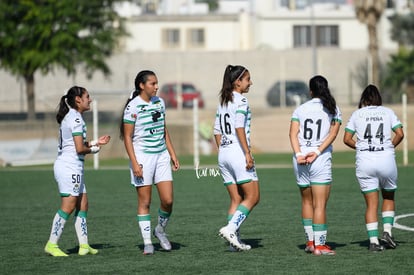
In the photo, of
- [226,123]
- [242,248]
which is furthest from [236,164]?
[242,248]

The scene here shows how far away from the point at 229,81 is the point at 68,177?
207 centimetres

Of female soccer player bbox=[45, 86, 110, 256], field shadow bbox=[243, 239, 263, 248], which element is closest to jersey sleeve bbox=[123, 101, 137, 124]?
female soccer player bbox=[45, 86, 110, 256]

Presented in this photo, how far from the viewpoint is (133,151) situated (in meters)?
12.0

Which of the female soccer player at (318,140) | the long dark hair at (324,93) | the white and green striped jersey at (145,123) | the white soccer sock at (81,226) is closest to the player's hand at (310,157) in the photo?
the female soccer player at (318,140)

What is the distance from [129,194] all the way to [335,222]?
21.7ft

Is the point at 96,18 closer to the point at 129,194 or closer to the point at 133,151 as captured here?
the point at 129,194

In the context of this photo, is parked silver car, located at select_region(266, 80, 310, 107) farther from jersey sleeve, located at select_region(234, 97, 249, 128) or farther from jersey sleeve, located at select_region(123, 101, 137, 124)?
jersey sleeve, located at select_region(123, 101, 137, 124)

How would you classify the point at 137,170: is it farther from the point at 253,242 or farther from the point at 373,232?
the point at 373,232

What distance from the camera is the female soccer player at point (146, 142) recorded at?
12008 millimetres

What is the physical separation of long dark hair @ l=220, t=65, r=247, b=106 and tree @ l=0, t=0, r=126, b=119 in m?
31.5

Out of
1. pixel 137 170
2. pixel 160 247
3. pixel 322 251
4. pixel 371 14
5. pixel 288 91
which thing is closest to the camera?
pixel 322 251

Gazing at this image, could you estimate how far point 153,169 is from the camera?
1209cm

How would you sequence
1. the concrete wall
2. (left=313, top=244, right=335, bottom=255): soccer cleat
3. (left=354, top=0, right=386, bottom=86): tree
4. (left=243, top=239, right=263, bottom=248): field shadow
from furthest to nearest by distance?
the concrete wall < (left=354, top=0, right=386, bottom=86): tree < (left=243, top=239, right=263, bottom=248): field shadow < (left=313, top=244, right=335, bottom=255): soccer cleat

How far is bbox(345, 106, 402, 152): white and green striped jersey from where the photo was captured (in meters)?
12.0
